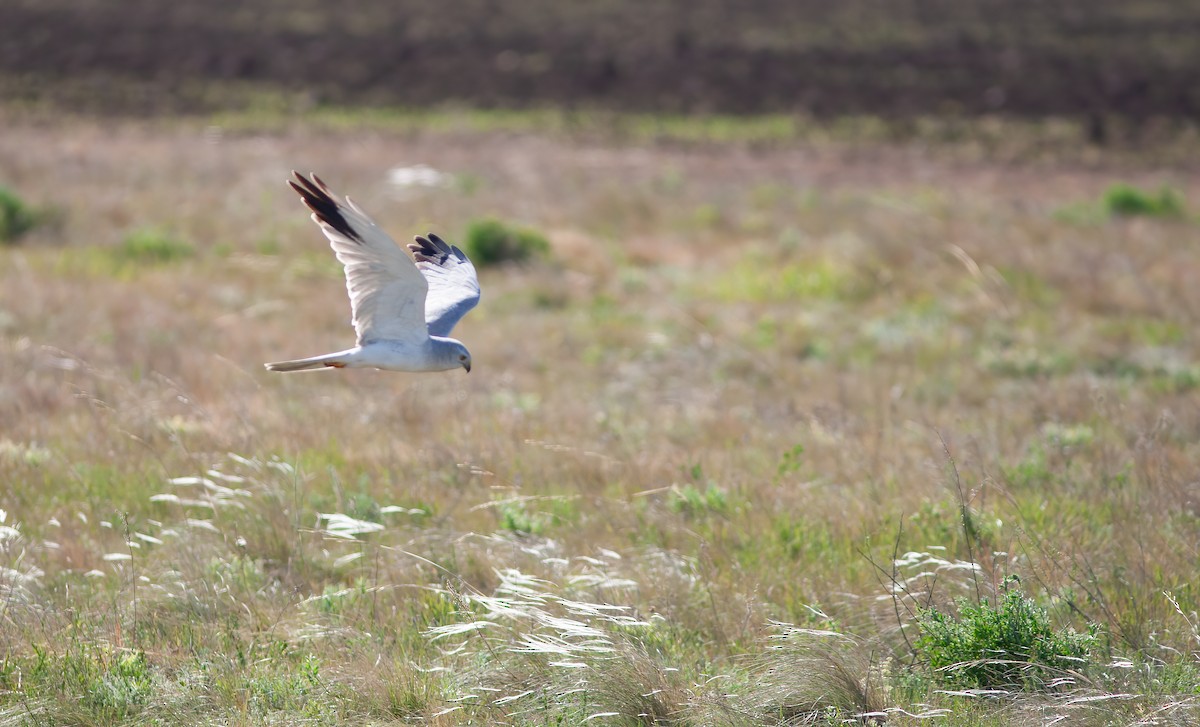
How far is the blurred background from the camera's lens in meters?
38.3

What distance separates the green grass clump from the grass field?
0.04 meters

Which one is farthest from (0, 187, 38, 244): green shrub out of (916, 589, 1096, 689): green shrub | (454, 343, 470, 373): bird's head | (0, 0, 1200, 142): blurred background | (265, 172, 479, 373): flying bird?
(0, 0, 1200, 142): blurred background

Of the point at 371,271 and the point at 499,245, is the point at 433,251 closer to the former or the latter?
the point at 371,271

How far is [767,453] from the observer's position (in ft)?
25.6

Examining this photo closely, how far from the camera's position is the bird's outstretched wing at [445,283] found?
22.2ft

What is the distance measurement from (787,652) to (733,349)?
6658 millimetres

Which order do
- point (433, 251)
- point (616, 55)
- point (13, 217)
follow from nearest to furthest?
point (433, 251) → point (13, 217) → point (616, 55)

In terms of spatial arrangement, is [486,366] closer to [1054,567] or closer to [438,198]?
[1054,567]

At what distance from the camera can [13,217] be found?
14695 mm

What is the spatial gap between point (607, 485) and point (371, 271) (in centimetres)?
210

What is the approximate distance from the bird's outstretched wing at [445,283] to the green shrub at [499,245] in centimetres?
746

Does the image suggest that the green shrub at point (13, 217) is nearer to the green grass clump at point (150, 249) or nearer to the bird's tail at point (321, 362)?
the green grass clump at point (150, 249)

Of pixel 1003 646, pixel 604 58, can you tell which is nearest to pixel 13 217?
pixel 1003 646

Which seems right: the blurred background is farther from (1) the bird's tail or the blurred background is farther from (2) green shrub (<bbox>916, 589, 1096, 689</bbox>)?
(1) the bird's tail
